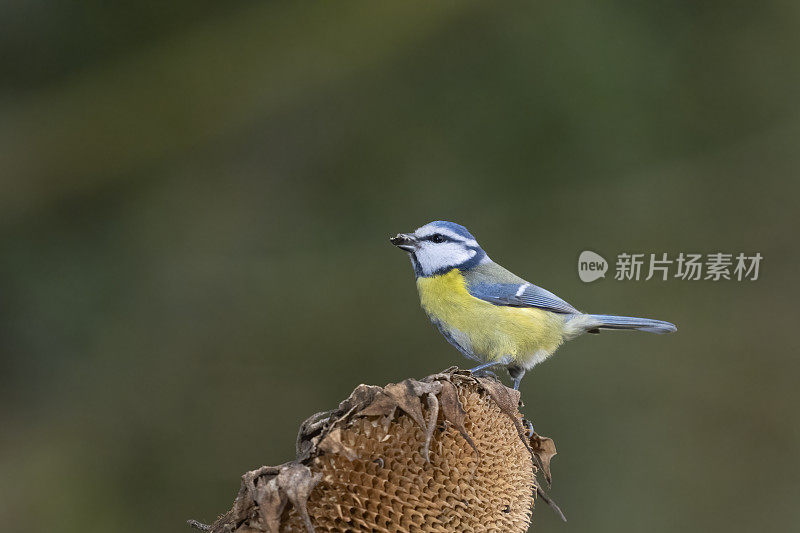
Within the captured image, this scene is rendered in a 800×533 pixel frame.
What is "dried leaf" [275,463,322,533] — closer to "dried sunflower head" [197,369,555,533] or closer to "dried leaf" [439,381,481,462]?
"dried sunflower head" [197,369,555,533]

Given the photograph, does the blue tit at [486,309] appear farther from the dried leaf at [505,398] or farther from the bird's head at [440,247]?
the dried leaf at [505,398]

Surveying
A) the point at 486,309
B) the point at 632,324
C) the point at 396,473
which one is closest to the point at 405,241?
the point at 486,309

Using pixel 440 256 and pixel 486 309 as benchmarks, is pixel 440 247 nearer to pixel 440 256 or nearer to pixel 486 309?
pixel 440 256

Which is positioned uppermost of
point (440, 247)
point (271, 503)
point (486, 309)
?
point (440, 247)

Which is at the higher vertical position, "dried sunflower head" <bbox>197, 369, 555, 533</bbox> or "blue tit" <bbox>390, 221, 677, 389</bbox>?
"blue tit" <bbox>390, 221, 677, 389</bbox>

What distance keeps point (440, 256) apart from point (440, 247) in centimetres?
2

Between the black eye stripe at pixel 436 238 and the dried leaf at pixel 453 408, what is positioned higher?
the black eye stripe at pixel 436 238

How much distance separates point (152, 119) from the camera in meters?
2.89

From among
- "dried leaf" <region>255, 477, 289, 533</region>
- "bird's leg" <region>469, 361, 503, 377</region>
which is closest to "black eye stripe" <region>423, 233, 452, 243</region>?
"bird's leg" <region>469, 361, 503, 377</region>

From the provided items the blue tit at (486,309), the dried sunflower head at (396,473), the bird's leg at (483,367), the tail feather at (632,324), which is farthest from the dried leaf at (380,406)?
the tail feather at (632,324)

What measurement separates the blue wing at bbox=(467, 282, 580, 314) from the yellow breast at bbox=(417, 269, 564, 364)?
11mm

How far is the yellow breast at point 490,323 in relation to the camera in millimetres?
1485

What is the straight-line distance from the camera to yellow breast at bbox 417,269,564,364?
4.87 ft

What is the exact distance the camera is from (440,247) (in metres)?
1.54
